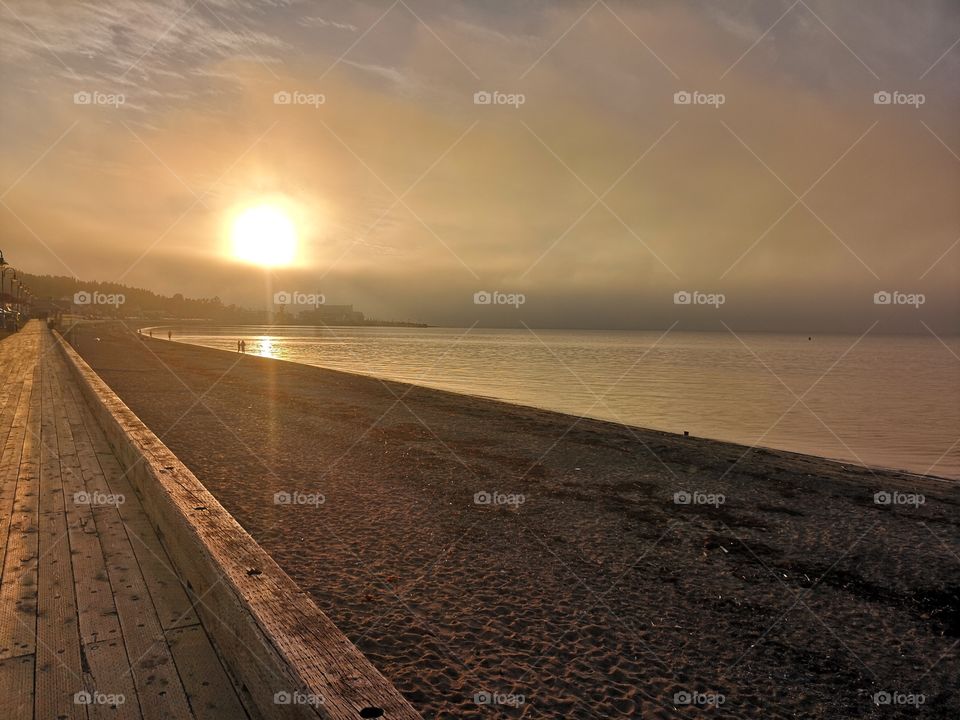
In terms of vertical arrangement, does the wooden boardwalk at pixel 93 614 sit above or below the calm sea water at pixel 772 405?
below

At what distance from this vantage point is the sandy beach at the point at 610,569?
3.82 m

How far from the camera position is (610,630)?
4453mm

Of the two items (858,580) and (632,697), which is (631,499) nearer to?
(858,580)

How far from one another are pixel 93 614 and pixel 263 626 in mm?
1600

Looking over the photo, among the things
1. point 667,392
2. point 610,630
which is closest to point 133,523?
point 610,630

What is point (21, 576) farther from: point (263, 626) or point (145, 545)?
point (263, 626)

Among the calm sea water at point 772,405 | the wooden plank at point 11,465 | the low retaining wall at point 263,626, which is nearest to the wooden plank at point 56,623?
the wooden plank at point 11,465

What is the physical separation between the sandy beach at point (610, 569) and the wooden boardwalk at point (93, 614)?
4.00 ft

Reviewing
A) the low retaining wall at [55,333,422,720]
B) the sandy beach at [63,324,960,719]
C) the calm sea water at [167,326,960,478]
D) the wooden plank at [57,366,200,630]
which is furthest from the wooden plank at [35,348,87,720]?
the calm sea water at [167,326,960,478]

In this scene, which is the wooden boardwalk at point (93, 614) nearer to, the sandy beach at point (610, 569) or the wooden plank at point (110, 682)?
the wooden plank at point (110, 682)

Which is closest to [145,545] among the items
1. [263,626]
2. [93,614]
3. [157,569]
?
[157,569]

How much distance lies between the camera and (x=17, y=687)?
2.73 m

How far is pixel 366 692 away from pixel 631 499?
271 inches

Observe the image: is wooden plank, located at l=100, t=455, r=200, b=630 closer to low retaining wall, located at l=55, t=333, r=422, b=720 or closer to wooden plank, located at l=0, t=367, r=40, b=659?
low retaining wall, located at l=55, t=333, r=422, b=720
